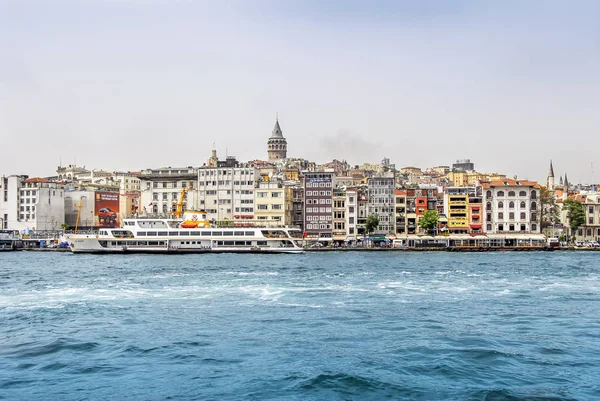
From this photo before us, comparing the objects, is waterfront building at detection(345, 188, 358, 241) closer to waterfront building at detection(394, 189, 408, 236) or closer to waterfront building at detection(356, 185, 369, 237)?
waterfront building at detection(356, 185, 369, 237)

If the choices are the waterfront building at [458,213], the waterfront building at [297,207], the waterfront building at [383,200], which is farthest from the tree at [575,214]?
the waterfront building at [297,207]

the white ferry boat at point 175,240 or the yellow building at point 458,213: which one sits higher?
the yellow building at point 458,213

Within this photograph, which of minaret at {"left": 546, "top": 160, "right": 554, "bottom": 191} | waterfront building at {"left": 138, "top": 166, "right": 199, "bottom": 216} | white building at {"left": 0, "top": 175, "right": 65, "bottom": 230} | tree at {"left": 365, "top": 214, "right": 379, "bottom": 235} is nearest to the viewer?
tree at {"left": 365, "top": 214, "right": 379, "bottom": 235}

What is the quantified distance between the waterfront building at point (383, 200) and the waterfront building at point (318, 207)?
5784mm

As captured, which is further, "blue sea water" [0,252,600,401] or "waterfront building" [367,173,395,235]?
"waterfront building" [367,173,395,235]

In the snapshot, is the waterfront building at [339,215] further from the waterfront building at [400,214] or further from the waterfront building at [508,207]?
the waterfront building at [508,207]

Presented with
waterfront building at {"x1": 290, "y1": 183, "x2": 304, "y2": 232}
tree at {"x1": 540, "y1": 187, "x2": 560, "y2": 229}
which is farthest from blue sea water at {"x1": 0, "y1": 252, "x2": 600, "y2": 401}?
tree at {"x1": 540, "y1": 187, "x2": 560, "y2": 229}

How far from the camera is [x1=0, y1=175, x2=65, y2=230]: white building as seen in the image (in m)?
114

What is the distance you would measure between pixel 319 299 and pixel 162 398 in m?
17.6

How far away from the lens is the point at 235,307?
32938mm

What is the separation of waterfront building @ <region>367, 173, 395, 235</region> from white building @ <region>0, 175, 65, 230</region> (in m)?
51.5

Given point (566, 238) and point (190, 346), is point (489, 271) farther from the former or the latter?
point (566, 238)

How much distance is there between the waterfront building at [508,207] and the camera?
324ft

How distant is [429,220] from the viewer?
309 feet
